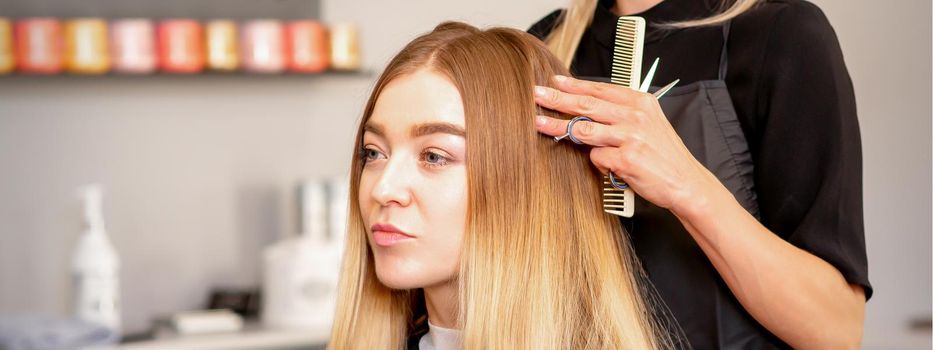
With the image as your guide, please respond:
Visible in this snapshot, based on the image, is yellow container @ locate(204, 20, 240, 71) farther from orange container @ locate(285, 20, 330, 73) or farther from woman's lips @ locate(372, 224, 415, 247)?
woman's lips @ locate(372, 224, 415, 247)

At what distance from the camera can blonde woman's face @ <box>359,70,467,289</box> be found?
116 centimetres

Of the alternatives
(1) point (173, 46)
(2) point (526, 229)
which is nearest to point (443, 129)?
(2) point (526, 229)

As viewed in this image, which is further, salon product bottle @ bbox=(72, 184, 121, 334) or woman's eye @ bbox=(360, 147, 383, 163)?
salon product bottle @ bbox=(72, 184, 121, 334)

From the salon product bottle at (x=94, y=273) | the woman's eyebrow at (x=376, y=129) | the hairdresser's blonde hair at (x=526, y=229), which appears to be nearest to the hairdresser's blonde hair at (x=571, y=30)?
the hairdresser's blonde hair at (x=526, y=229)

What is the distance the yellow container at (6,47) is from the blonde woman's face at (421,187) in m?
1.82

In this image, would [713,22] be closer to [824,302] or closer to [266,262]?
[824,302]

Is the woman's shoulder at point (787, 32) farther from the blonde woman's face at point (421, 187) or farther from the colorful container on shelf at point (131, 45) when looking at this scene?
the colorful container on shelf at point (131, 45)

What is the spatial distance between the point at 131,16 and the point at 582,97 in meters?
2.02

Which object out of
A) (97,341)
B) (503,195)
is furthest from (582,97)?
(97,341)

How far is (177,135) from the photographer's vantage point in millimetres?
2928

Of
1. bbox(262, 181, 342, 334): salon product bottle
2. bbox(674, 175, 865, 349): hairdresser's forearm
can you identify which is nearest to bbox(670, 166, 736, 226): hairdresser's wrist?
bbox(674, 175, 865, 349): hairdresser's forearm

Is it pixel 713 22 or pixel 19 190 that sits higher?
pixel 713 22

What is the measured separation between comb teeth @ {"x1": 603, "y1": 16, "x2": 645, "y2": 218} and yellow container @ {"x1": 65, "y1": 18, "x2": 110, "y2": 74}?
194 cm

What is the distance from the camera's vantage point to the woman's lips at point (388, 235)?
1.17 m
